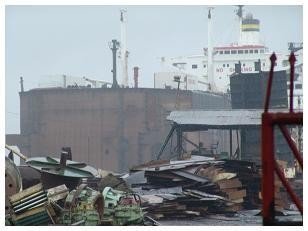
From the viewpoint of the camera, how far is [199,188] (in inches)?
524

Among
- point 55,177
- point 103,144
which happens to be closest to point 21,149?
point 103,144

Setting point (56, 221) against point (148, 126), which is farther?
point (148, 126)

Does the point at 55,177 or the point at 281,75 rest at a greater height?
the point at 281,75

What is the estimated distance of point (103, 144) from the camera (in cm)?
3159

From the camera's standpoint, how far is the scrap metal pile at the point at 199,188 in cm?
1245

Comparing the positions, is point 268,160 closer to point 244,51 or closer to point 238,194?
point 238,194

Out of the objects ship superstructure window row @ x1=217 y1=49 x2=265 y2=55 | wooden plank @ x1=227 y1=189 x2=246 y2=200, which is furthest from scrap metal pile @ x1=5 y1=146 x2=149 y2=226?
ship superstructure window row @ x1=217 y1=49 x2=265 y2=55

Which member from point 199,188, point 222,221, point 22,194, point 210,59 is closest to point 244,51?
point 210,59

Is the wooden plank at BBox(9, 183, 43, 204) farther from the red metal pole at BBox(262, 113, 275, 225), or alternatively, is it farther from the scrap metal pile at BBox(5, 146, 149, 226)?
the red metal pole at BBox(262, 113, 275, 225)

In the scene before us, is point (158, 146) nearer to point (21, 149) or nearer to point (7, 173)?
point (21, 149)

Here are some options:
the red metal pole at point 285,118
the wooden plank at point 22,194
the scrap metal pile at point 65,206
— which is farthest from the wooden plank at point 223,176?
the red metal pole at point 285,118
